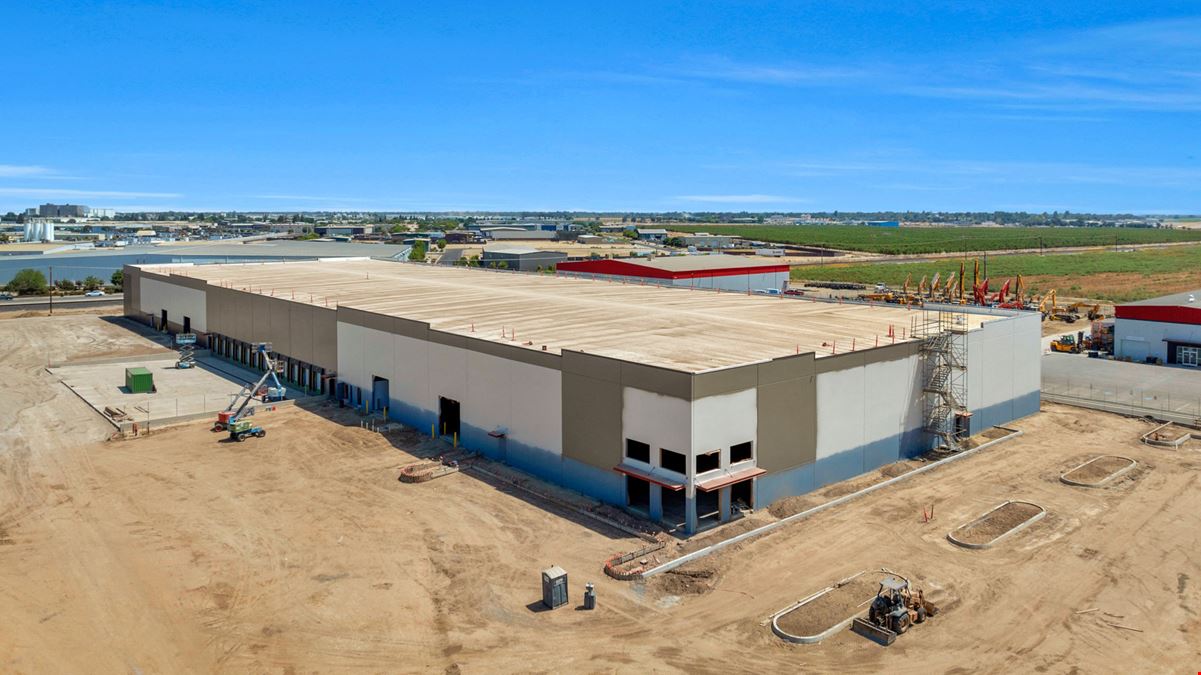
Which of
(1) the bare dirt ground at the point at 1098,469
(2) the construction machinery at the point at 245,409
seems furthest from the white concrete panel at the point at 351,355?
(1) the bare dirt ground at the point at 1098,469

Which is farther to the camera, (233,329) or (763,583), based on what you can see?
(233,329)

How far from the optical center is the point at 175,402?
4875 centimetres

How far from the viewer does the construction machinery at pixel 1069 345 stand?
216 ft

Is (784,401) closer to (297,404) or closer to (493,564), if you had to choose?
(493,564)

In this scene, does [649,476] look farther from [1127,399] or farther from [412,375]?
[1127,399]

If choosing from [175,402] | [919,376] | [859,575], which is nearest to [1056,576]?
[859,575]

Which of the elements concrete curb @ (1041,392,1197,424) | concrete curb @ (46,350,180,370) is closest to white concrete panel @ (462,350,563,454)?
concrete curb @ (1041,392,1197,424)

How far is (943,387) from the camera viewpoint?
3816 centimetres

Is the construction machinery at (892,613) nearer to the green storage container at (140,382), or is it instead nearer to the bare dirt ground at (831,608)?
the bare dirt ground at (831,608)

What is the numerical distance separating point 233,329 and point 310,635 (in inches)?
1809

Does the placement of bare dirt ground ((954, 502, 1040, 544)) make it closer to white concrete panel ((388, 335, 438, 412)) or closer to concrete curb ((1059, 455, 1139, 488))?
concrete curb ((1059, 455, 1139, 488))

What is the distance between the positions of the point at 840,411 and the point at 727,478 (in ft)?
23.2

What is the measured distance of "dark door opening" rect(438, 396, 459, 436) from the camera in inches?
1570

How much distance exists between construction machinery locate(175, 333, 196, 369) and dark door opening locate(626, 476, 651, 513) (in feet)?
135
